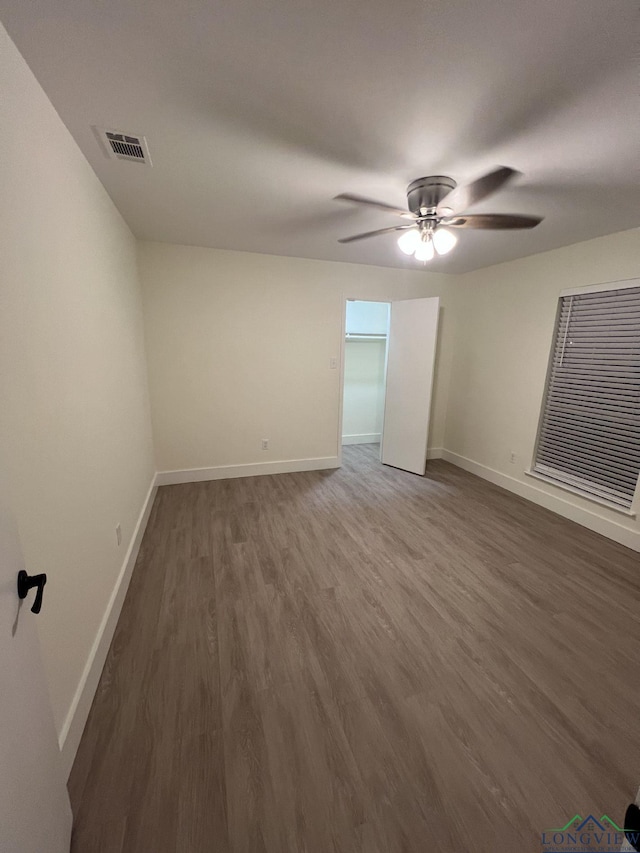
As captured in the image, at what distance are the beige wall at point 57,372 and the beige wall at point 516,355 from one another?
3.71m

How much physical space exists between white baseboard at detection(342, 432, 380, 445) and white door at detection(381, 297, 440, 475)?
2.90 ft

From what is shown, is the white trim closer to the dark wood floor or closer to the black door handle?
the dark wood floor

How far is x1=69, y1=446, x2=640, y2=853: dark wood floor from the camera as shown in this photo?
3.49ft

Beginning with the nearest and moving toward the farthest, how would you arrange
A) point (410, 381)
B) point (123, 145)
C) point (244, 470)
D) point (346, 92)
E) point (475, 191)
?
point (346, 92) → point (123, 145) → point (475, 191) → point (244, 470) → point (410, 381)

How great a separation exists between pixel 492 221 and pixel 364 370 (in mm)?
3219

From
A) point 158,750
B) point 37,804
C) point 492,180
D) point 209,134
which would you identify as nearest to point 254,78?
point 209,134

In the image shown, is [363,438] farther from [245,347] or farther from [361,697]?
[361,697]

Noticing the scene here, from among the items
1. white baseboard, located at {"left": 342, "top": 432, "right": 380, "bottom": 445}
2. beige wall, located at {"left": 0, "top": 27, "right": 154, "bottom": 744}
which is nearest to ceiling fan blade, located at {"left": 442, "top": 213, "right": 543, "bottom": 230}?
beige wall, located at {"left": 0, "top": 27, "right": 154, "bottom": 744}

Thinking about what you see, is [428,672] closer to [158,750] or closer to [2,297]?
[158,750]

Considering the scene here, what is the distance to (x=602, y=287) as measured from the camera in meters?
2.72

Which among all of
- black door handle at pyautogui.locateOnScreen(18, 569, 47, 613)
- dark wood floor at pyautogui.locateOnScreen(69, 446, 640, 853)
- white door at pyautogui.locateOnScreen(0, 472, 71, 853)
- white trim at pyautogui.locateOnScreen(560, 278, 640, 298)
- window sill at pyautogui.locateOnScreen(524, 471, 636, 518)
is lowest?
dark wood floor at pyautogui.locateOnScreen(69, 446, 640, 853)

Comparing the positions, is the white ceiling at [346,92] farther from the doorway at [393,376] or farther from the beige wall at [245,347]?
the doorway at [393,376]

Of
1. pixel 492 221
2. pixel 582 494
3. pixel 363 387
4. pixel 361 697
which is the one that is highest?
pixel 492 221

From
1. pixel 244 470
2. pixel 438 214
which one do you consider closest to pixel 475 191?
pixel 438 214
